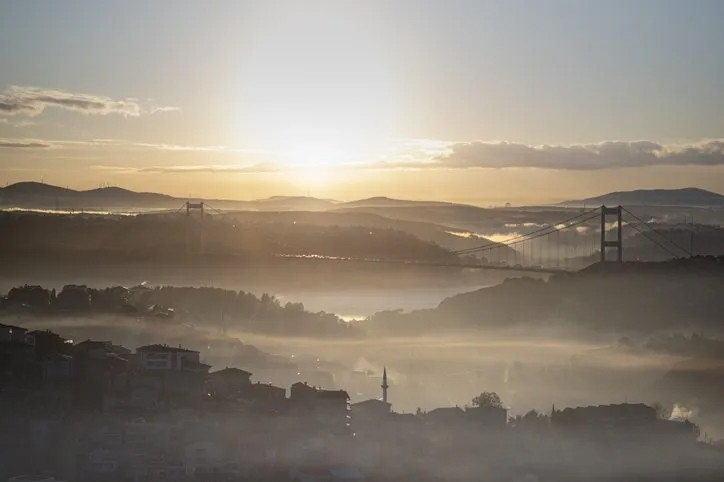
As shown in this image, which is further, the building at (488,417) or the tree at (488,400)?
the tree at (488,400)

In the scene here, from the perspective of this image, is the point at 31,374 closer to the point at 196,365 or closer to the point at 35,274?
the point at 196,365

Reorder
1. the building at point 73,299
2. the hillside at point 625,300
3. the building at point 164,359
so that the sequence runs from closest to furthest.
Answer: the building at point 164,359 < the building at point 73,299 < the hillside at point 625,300

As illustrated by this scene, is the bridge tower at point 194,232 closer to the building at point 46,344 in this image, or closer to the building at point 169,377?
the building at point 46,344

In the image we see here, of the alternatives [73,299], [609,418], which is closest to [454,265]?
[73,299]

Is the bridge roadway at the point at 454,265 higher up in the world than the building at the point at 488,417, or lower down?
higher up

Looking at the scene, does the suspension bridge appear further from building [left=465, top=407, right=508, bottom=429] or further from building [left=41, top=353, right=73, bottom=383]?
building [left=41, top=353, right=73, bottom=383]

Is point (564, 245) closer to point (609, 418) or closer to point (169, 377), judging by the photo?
point (609, 418)

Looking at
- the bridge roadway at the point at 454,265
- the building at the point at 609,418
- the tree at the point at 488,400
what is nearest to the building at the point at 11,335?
the building at the point at 609,418

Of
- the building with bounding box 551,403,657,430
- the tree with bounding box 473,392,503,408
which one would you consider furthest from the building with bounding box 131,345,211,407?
the tree with bounding box 473,392,503,408
